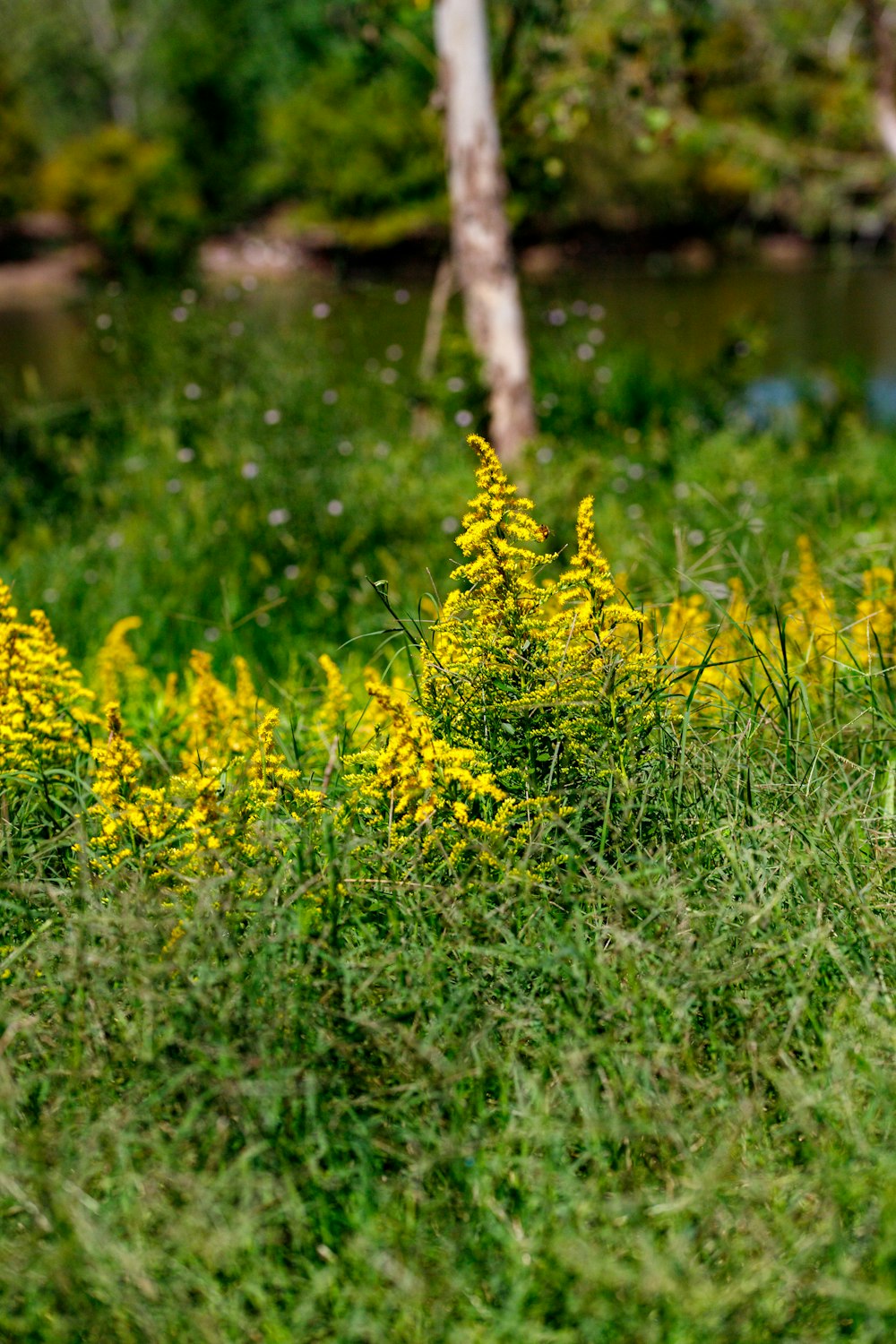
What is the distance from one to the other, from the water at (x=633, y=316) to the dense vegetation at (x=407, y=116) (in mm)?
923

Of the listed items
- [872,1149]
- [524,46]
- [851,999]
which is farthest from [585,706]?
[524,46]

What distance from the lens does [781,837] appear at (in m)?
2.37

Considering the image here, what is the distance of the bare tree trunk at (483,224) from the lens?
6.24 metres

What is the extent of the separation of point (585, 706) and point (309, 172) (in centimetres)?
4696

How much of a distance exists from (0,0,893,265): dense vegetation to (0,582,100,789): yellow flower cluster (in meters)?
4.83

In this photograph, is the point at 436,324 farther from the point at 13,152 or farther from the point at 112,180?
the point at 13,152

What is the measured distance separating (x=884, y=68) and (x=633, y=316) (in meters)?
8.39

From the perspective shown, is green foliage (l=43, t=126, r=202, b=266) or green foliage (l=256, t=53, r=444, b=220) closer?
green foliage (l=256, t=53, r=444, b=220)

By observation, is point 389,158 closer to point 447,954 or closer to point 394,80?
point 394,80

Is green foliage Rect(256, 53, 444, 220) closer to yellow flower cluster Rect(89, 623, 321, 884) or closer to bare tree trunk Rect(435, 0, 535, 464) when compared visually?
bare tree trunk Rect(435, 0, 535, 464)

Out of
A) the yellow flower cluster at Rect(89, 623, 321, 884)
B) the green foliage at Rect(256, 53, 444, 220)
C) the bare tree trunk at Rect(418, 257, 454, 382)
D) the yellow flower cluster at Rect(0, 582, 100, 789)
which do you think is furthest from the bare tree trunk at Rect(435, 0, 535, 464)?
the green foliage at Rect(256, 53, 444, 220)

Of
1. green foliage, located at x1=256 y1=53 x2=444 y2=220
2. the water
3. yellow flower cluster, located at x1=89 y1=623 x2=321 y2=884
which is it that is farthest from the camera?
green foliage, located at x1=256 y1=53 x2=444 y2=220

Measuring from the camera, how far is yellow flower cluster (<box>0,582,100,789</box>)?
2.64 meters

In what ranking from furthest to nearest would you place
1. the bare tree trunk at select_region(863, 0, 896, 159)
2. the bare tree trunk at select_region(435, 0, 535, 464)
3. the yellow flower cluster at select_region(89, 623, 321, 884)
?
the bare tree trunk at select_region(863, 0, 896, 159)
the bare tree trunk at select_region(435, 0, 535, 464)
the yellow flower cluster at select_region(89, 623, 321, 884)
